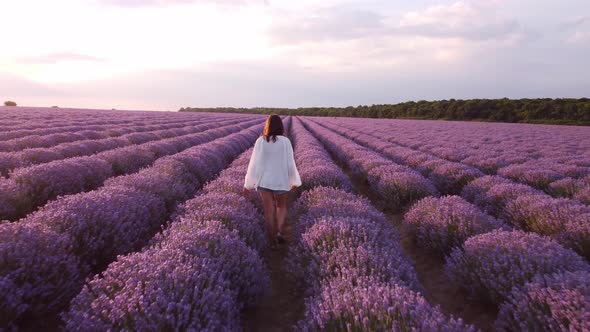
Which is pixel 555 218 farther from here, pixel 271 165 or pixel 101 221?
pixel 101 221

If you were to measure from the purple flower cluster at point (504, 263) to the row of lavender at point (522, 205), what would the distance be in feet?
2.96

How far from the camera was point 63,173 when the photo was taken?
534 cm

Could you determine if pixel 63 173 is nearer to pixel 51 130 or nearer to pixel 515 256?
pixel 515 256

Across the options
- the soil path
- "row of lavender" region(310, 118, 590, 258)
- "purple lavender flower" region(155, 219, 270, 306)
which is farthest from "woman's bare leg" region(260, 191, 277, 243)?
"row of lavender" region(310, 118, 590, 258)

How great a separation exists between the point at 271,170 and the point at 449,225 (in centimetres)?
218

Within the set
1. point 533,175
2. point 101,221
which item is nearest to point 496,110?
point 533,175

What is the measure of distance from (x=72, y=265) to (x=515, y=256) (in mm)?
3445

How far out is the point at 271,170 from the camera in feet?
14.4

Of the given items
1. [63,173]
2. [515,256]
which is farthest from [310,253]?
[63,173]

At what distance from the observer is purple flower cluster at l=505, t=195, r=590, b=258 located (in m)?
3.64

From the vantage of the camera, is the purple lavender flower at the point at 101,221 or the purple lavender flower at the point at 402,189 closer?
the purple lavender flower at the point at 101,221

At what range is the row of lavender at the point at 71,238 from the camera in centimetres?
233

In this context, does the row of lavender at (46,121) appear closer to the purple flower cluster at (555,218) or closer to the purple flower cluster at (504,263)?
the purple flower cluster at (504,263)

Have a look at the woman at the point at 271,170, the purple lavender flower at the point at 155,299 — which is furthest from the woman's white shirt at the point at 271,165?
the purple lavender flower at the point at 155,299
